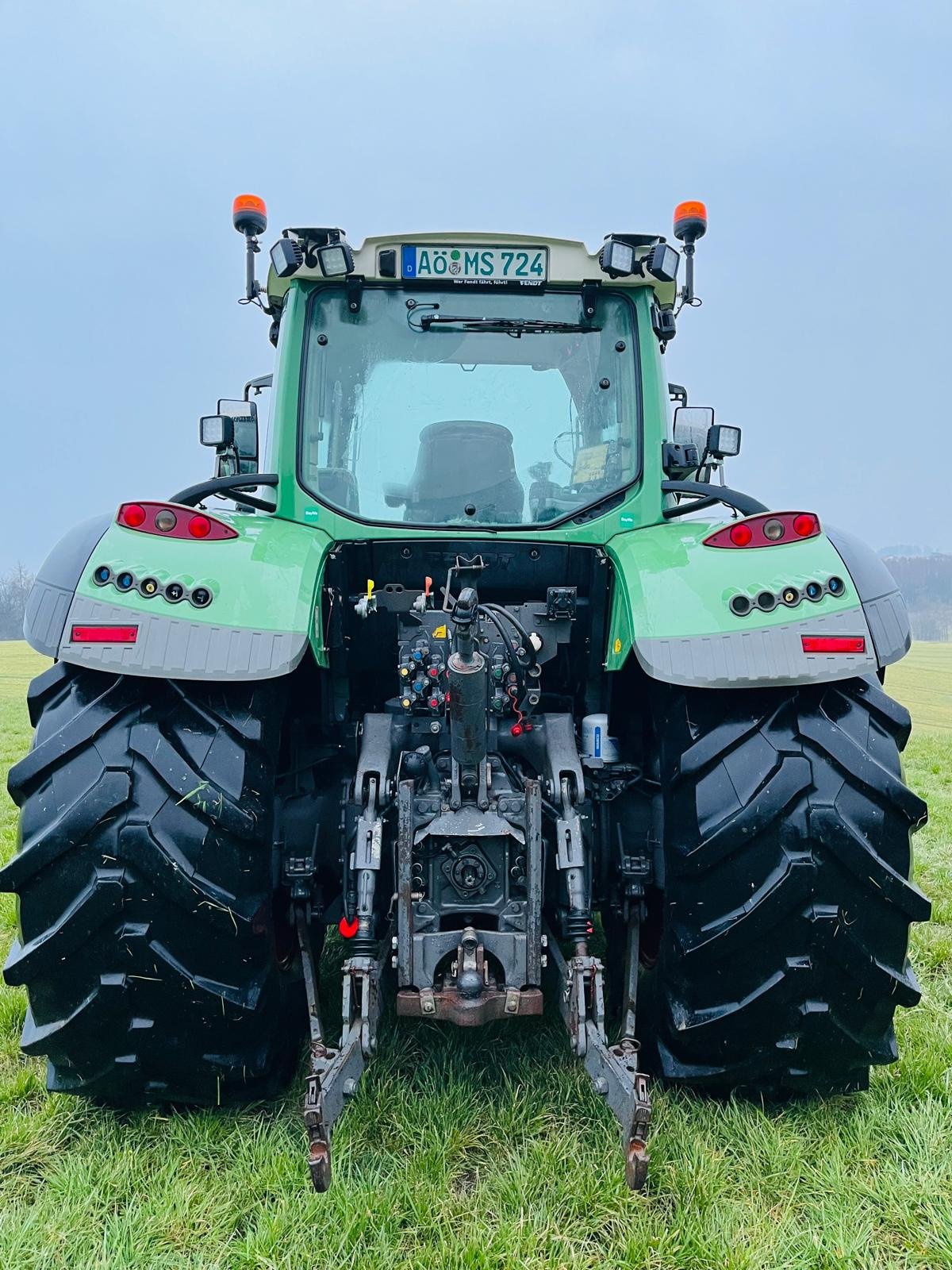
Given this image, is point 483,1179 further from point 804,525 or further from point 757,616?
point 804,525

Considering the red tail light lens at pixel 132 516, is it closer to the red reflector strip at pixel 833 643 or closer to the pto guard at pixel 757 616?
the pto guard at pixel 757 616

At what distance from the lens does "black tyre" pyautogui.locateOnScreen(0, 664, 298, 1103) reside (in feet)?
6.91

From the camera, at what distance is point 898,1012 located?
304cm

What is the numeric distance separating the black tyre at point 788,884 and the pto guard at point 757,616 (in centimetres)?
15

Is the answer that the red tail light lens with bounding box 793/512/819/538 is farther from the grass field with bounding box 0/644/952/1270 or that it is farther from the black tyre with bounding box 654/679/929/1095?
the grass field with bounding box 0/644/952/1270

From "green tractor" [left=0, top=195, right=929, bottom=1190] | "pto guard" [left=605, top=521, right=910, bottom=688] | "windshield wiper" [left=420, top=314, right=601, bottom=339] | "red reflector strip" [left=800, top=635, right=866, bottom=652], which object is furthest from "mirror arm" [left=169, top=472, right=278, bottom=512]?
"red reflector strip" [left=800, top=635, right=866, bottom=652]

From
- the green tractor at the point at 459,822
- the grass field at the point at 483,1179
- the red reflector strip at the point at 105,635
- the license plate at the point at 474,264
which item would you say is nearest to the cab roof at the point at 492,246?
the license plate at the point at 474,264

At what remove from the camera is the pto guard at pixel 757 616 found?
2152 millimetres

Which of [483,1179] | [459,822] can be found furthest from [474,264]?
[483,1179]

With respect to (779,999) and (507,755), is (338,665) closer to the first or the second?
(507,755)

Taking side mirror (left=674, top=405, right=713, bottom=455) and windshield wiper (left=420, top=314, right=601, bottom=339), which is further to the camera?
side mirror (left=674, top=405, right=713, bottom=455)

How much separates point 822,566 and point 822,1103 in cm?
146

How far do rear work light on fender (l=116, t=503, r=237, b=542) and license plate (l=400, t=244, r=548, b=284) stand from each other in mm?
1190

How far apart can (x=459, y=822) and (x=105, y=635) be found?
0.97m
